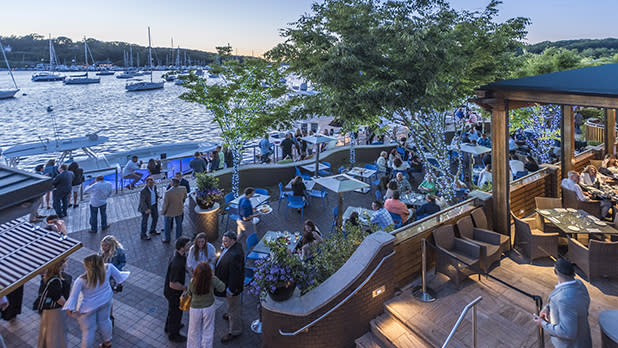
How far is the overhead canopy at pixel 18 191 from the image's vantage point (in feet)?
15.9

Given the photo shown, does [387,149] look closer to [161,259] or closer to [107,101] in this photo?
[161,259]

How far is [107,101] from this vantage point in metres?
93.8

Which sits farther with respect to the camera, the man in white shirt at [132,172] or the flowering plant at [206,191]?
the man in white shirt at [132,172]

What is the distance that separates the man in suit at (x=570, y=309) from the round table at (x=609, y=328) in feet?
1.04

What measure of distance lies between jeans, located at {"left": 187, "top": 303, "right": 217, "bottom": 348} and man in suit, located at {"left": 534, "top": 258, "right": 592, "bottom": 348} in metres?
4.10

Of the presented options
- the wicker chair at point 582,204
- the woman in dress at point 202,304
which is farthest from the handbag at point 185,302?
the wicker chair at point 582,204

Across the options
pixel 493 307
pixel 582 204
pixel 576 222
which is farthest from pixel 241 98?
pixel 582 204

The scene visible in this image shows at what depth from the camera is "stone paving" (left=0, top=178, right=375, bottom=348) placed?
19.2ft

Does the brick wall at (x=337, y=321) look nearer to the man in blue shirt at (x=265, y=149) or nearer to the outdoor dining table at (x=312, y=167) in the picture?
the outdoor dining table at (x=312, y=167)

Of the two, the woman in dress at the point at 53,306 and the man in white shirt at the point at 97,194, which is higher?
the man in white shirt at the point at 97,194

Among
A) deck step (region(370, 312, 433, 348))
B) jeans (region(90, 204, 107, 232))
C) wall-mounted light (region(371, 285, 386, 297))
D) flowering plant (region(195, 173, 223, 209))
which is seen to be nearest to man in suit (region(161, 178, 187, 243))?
flowering plant (region(195, 173, 223, 209))

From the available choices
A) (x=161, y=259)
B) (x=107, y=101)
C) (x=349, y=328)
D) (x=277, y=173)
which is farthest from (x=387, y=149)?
(x=107, y=101)

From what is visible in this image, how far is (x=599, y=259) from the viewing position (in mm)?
5930

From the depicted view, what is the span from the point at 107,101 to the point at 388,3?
334ft
